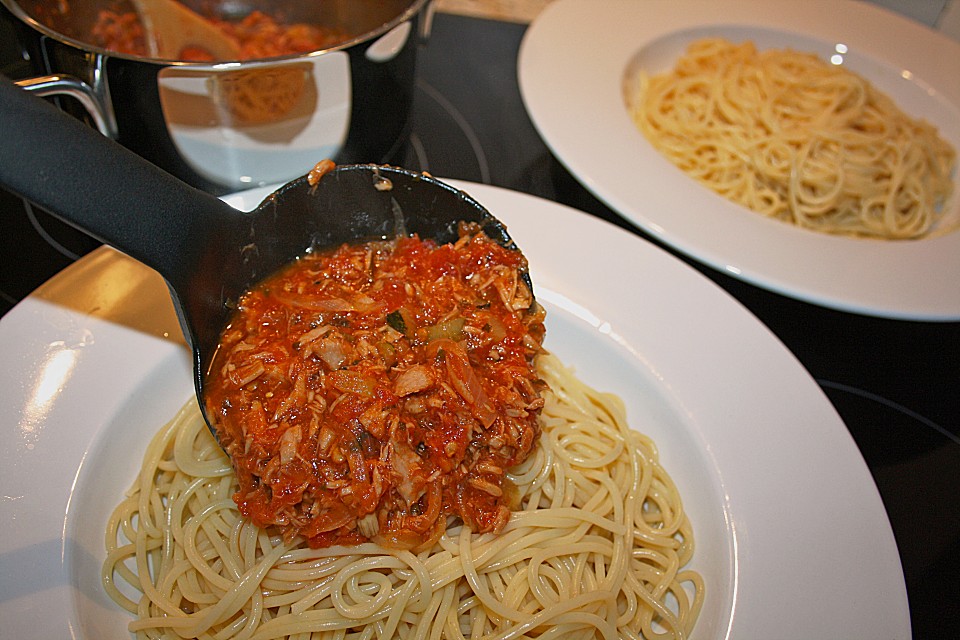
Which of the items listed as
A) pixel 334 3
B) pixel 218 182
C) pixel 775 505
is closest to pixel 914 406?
pixel 775 505

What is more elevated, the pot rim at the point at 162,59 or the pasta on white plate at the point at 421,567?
the pot rim at the point at 162,59

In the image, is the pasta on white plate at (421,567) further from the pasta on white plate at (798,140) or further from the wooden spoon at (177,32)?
the pasta on white plate at (798,140)

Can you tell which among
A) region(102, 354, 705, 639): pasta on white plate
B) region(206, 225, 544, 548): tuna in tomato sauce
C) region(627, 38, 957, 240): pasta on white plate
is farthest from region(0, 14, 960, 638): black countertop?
region(206, 225, 544, 548): tuna in tomato sauce

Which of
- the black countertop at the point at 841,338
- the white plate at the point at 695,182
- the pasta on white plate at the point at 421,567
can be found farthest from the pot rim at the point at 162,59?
the pasta on white plate at the point at 421,567

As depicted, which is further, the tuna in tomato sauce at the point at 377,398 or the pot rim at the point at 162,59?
the pot rim at the point at 162,59

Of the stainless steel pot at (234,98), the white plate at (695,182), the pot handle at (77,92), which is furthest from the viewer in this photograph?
the white plate at (695,182)

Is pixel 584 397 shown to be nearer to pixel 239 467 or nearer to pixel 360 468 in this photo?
pixel 360 468
